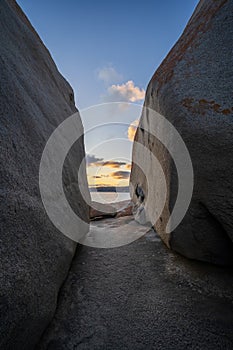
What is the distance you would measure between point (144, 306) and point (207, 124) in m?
1.86

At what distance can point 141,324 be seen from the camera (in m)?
1.50

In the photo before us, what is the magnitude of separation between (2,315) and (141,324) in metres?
1.10

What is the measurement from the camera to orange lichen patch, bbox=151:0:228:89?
6.78ft

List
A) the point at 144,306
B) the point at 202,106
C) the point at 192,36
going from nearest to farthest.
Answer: the point at 144,306 → the point at 202,106 → the point at 192,36

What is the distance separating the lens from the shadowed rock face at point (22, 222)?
1.09 m

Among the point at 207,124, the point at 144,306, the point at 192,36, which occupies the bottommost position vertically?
the point at 144,306

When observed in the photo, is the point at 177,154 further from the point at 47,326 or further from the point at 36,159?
the point at 47,326

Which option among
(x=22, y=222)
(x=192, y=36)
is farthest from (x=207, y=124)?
(x=22, y=222)

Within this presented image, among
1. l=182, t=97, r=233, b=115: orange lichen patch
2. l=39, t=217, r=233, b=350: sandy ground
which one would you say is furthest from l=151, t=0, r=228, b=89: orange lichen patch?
l=39, t=217, r=233, b=350: sandy ground

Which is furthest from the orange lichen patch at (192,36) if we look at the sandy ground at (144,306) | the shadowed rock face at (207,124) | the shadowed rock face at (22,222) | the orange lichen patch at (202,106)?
the sandy ground at (144,306)

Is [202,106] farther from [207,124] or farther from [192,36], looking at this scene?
[192,36]

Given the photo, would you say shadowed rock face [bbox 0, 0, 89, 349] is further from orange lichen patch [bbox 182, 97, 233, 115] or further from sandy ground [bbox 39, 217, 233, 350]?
orange lichen patch [bbox 182, 97, 233, 115]

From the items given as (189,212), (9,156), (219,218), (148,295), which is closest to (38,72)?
(9,156)

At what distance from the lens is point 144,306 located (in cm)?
167
